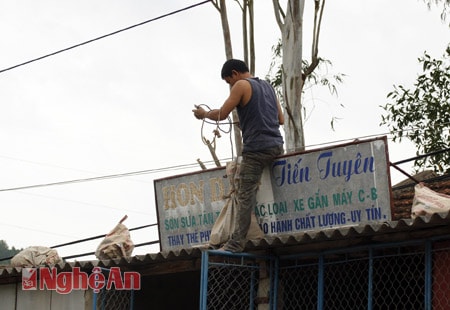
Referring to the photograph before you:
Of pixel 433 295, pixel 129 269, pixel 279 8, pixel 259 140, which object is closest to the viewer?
pixel 433 295

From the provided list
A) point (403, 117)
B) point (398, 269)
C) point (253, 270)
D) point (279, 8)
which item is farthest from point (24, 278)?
point (403, 117)

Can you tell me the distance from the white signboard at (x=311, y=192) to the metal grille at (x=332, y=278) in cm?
41

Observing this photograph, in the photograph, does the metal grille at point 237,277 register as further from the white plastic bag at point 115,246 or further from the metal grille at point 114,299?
the white plastic bag at point 115,246

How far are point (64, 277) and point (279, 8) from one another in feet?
21.9

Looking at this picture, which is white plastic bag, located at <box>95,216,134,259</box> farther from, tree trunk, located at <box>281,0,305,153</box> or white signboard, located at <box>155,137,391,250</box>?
tree trunk, located at <box>281,0,305,153</box>

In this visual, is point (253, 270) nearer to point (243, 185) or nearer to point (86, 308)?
point (243, 185)

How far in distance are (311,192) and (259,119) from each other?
96cm

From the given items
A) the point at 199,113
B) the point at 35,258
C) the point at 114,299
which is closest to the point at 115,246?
the point at 114,299

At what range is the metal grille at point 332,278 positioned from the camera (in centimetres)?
911

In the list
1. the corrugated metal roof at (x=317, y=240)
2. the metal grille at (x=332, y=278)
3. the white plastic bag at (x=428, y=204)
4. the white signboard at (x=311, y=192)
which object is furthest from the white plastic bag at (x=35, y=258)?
the white plastic bag at (x=428, y=204)

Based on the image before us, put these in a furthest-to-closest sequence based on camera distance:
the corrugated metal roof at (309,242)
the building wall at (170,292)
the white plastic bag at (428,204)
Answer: the building wall at (170,292), the white plastic bag at (428,204), the corrugated metal roof at (309,242)

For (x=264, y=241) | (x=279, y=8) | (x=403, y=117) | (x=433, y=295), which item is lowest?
(x=433, y=295)

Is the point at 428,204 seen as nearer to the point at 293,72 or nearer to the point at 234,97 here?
the point at 234,97

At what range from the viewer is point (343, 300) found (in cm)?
1038
